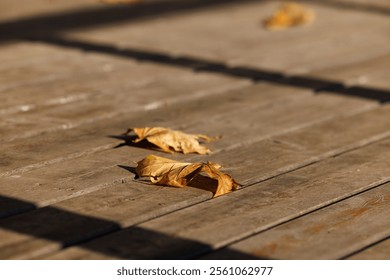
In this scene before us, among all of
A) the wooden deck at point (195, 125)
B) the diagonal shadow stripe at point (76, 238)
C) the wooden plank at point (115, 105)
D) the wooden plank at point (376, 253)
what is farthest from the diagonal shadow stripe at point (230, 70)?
the diagonal shadow stripe at point (76, 238)

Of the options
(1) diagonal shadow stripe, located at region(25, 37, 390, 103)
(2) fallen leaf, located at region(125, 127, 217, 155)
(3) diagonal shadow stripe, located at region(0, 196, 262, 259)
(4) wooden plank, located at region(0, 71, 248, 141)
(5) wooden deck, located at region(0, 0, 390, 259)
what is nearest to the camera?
(3) diagonal shadow stripe, located at region(0, 196, 262, 259)

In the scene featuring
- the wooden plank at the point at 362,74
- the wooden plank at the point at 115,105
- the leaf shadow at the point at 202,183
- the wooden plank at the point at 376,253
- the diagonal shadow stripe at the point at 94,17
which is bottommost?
the wooden plank at the point at 376,253

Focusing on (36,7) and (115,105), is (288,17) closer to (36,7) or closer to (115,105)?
(36,7)

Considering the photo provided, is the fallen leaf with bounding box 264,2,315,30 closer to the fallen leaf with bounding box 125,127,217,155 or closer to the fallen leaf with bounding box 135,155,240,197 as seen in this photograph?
the fallen leaf with bounding box 125,127,217,155

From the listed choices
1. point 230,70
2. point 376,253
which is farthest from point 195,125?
point 376,253

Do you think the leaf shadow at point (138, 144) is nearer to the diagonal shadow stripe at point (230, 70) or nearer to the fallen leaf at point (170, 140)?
the fallen leaf at point (170, 140)

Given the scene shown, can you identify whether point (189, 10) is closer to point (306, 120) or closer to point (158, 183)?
point (306, 120)

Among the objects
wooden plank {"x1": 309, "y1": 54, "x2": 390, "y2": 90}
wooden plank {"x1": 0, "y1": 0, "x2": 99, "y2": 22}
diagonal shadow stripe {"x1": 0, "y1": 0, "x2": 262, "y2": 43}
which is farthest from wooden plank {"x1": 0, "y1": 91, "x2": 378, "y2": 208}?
wooden plank {"x1": 0, "y1": 0, "x2": 99, "y2": 22}

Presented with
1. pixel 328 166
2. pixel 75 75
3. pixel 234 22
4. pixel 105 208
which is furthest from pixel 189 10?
pixel 105 208
